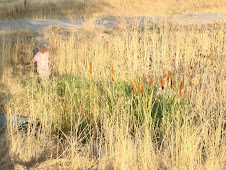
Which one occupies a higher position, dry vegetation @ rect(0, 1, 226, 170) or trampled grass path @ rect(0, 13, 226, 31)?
trampled grass path @ rect(0, 13, 226, 31)

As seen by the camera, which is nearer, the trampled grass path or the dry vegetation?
the dry vegetation

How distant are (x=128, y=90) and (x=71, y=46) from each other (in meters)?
2.16

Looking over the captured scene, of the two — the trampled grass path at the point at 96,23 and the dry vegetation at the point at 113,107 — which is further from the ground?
the trampled grass path at the point at 96,23

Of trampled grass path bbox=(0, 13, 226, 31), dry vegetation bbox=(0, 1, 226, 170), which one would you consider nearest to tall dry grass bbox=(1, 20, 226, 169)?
dry vegetation bbox=(0, 1, 226, 170)

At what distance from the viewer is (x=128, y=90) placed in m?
3.64

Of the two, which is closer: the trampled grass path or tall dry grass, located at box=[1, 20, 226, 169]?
tall dry grass, located at box=[1, 20, 226, 169]

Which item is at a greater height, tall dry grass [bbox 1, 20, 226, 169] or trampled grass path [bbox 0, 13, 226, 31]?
trampled grass path [bbox 0, 13, 226, 31]

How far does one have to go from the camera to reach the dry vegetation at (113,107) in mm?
2553

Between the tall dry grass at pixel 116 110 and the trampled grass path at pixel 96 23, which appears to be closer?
the tall dry grass at pixel 116 110

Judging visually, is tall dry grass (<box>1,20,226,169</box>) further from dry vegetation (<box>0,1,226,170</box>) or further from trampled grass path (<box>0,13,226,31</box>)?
trampled grass path (<box>0,13,226,31</box>)

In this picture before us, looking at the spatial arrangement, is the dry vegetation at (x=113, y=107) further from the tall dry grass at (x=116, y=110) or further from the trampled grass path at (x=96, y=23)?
the trampled grass path at (x=96, y=23)

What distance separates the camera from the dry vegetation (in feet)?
8.38

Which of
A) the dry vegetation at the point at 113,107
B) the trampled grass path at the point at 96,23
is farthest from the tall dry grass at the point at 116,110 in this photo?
the trampled grass path at the point at 96,23

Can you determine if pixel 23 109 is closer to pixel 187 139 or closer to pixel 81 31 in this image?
pixel 187 139
